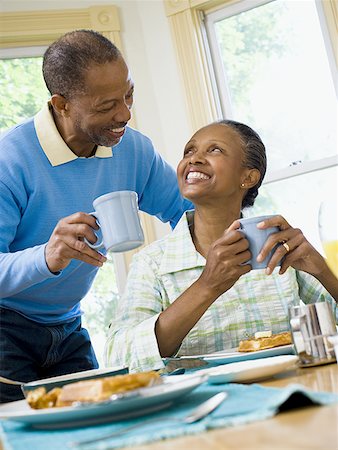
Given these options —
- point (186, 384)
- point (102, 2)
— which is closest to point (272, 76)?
point (102, 2)

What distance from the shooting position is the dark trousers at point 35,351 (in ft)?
6.28

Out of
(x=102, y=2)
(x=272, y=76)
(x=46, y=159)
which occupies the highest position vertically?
(x=102, y=2)

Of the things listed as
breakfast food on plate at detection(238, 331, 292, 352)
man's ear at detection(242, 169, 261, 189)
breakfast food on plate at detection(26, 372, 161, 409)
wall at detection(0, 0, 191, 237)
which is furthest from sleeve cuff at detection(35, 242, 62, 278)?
wall at detection(0, 0, 191, 237)

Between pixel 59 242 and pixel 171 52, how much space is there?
2.68 m

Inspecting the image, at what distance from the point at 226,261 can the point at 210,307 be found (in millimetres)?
261

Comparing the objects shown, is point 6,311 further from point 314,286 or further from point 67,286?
point 314,286

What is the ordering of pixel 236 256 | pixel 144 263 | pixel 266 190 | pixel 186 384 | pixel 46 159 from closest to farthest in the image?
pixel 186 384 < pixel 236 256 < pixel 144 263 < pixel 46 159 < pixel 266 190

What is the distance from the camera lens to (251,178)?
2027mm

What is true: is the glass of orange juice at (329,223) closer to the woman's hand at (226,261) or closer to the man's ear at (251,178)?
the woman's hand at (226,261)

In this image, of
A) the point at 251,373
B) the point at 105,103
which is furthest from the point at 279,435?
the point at 105,103

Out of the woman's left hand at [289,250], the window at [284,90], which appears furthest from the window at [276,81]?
the woman's left hand at [289,250]

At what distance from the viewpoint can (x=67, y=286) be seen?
2.04 m

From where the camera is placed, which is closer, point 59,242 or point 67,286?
point 59,242

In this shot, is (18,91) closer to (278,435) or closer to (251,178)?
(251,178)
